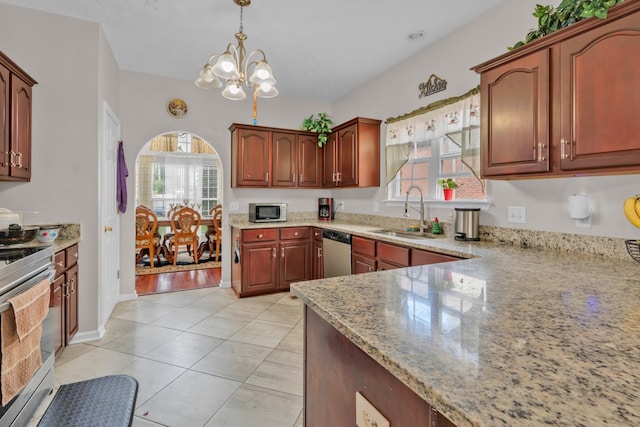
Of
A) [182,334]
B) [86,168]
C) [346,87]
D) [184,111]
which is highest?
[346,87]

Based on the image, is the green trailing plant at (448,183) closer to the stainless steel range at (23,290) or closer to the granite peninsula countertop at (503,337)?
the granite peninsula countertop at (503,337)

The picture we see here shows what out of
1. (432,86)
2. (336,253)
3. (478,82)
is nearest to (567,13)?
(478,82)

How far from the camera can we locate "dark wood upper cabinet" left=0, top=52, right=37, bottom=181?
2102 millimetres

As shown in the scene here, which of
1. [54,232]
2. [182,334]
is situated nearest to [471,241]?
[182,334]

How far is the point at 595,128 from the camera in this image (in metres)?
1.58

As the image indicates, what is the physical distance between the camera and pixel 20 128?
2.32 m

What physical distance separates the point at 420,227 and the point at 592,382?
258 centimetres

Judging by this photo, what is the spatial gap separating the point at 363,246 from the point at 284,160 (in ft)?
6.08

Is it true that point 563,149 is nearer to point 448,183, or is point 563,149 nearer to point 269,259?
point 448,183

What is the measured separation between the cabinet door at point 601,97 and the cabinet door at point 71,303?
348 centimetres

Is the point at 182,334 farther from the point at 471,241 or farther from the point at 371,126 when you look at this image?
the point at 371,126

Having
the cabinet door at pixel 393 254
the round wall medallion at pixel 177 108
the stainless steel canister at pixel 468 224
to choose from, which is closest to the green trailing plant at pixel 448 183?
the stainless steel canister at pixel 468 224

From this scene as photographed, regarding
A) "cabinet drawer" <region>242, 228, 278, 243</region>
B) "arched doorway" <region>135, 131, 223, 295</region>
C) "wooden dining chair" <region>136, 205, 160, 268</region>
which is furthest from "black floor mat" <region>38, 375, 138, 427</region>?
"arched doorway" <region>135, 131, 223, 295</region>

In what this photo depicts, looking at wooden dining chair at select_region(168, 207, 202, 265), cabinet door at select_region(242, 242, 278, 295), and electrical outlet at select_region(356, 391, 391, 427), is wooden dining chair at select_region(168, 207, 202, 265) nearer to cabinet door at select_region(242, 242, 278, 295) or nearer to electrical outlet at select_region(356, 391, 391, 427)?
cabinet door at select_region(242, 242, 278, 295)
